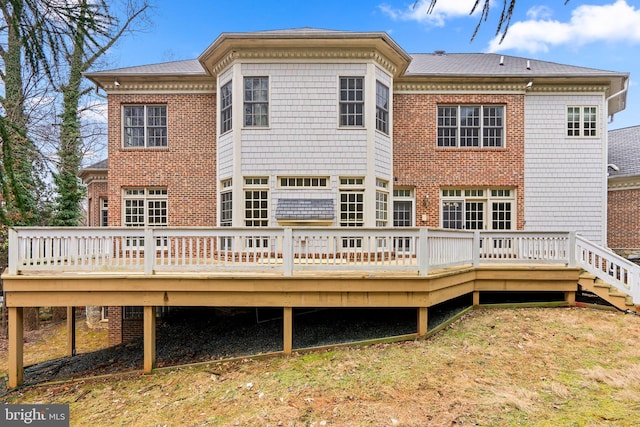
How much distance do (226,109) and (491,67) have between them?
8740 mm

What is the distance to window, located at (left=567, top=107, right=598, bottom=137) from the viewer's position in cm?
1082

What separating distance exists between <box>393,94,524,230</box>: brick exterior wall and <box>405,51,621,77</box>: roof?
29.0 inches

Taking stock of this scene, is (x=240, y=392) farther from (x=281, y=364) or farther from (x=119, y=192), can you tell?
(x=119, y=192)

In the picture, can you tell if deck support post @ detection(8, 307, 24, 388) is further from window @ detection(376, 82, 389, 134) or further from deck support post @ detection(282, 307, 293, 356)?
window @ detection(376, 82, 389, 134)

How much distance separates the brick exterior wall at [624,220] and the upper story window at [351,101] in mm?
9626

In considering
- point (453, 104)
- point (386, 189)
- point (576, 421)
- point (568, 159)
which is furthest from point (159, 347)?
point (568, 159)

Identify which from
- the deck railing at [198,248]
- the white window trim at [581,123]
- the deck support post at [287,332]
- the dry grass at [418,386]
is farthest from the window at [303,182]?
the white window trim at [581,123]

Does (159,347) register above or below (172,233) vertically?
below

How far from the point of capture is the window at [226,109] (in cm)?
984

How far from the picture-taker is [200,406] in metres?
5.14

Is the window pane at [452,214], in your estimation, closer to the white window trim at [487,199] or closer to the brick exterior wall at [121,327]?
the white window trim at [487,199]

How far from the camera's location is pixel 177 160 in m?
10.9

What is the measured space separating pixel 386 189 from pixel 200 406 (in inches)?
273

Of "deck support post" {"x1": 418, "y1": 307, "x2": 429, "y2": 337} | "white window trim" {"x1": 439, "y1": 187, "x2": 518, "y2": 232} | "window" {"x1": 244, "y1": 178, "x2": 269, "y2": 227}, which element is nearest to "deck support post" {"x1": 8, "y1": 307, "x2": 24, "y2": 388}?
"window" {"x1": 244, "y1": 178, "x2": 269, "y2": 227}
